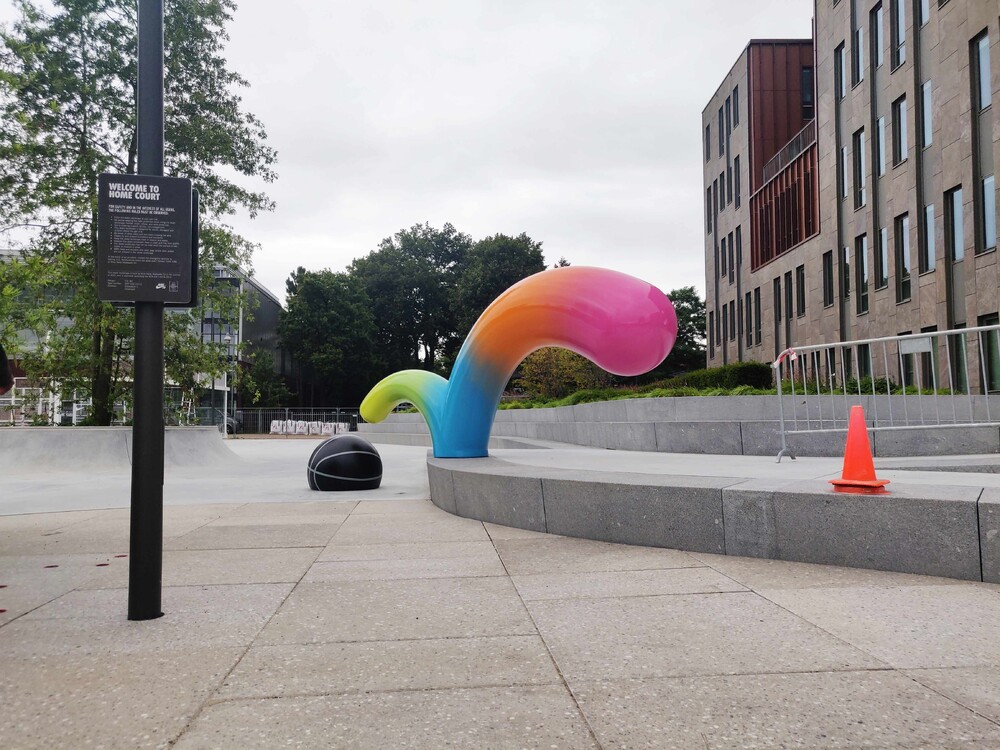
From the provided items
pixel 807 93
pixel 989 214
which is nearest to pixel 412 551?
pixel 989 214

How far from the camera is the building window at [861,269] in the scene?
2491cm

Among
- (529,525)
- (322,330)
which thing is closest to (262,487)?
(529,525)

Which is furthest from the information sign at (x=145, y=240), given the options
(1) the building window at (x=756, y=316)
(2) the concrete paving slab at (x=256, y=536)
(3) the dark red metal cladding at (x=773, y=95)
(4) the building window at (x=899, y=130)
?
(3) the dark red metal cladding at (x=773, y=95)

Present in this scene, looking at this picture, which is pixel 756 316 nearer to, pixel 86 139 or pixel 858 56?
pixel 858 56

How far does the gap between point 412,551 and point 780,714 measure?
3.94 metres

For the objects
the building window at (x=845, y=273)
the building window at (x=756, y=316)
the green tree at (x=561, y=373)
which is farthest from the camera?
the building window at (x=756, y=316)

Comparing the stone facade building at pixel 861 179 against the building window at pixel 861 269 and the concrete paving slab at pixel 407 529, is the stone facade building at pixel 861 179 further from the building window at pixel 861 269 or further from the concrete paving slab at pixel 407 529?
the concrete paving slab at pixel 407 529

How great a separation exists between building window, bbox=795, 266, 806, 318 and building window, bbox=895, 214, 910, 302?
773 centimetres

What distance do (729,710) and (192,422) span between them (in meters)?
22.9

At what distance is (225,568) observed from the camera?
5.75 metres

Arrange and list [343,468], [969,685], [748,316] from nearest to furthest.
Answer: [969,685]
[343,468]
[748,316]

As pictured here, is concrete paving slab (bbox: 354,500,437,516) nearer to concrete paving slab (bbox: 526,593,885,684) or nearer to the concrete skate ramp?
concrete paving slab (bbox: 526,593,885,684)

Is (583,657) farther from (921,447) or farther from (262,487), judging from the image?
(262,487)

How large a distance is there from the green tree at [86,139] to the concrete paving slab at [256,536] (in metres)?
10.6
